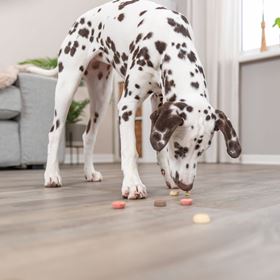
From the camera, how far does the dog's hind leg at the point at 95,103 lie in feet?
7.97

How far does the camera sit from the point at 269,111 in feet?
15.8

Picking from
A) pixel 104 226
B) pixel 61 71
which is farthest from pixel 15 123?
pixel 104 226

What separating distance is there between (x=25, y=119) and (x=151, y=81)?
250 centimetres

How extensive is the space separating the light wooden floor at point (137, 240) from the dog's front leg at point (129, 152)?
7 cm

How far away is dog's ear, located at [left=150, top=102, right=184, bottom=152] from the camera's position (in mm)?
1438

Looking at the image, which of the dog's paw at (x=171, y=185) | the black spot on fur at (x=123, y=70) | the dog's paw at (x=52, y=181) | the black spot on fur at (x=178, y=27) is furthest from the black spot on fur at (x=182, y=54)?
the dog's paw at (x=52, y=181)

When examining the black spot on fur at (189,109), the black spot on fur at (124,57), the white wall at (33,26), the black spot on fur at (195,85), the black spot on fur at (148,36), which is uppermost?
the white wall at (33,26)

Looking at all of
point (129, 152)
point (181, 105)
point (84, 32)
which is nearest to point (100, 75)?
point (84, 32)

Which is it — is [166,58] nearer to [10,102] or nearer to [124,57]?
[124,57]

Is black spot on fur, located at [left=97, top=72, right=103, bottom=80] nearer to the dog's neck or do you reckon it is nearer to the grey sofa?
the dog's neck

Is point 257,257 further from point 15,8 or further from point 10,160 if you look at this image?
point 15,8

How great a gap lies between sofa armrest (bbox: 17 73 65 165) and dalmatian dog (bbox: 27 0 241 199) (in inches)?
73.3

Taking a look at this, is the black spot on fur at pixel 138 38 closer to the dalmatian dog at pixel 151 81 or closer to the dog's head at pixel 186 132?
the dalmatian dog at pixel 151 81

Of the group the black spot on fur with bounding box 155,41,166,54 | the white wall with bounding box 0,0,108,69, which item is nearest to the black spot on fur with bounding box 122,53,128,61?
the black spot on fur with bounding box 155,41,166,54
